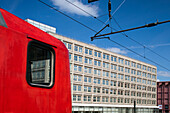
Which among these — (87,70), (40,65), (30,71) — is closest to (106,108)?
(87,70)

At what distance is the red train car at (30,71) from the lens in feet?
12.5

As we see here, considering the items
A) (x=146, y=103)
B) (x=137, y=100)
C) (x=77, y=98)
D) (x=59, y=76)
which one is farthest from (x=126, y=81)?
(x=59, y=76)

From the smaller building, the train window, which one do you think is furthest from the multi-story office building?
the train window

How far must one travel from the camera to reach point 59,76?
5035 millimetres

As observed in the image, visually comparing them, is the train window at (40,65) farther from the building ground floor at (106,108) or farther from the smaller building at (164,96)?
the smaller building at (164,96)

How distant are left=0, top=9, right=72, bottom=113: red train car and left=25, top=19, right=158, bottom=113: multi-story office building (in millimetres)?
53513

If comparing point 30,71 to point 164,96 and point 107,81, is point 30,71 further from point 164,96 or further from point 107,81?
point 164,96

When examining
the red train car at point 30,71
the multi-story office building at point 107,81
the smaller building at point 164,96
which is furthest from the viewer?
the smaller building at point 164,96

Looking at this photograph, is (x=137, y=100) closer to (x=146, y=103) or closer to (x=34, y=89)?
(x=146, y=103)

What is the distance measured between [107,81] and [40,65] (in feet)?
229

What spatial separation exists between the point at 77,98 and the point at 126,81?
2653 centimetres

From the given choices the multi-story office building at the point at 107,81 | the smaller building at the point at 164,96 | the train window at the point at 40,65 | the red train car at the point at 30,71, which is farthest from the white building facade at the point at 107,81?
the train window at the point at 40,65

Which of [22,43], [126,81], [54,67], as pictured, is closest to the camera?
[22,43]

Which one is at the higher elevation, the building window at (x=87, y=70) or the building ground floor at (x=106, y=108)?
the building window at (x=87, y=70)
